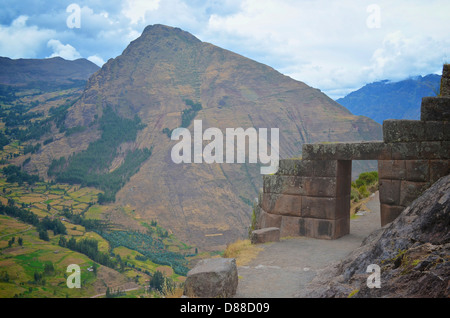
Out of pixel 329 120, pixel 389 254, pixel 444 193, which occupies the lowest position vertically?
pixel 389 254

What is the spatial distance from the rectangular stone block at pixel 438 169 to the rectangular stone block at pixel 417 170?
0.41ft

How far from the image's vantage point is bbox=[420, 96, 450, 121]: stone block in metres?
10.4

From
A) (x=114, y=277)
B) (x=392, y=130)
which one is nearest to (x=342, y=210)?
(x=392, y=130)

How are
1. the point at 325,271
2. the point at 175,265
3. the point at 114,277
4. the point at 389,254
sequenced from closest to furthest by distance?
1. the point at 389,254
2. the point at 325,271
3. the point at 114,277
4. the point at 175,265

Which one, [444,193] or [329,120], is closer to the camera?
[444,193]

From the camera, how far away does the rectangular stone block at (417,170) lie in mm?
10711

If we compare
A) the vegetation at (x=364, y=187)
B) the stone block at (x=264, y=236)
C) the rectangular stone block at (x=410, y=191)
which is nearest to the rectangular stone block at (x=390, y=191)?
the rectangular stone block at (x=410, y=191)

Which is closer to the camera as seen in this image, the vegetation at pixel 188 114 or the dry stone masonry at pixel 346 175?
the dry stone masonry at pixel 346 175

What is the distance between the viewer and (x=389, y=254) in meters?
6.06

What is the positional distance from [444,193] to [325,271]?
3.04 meters
